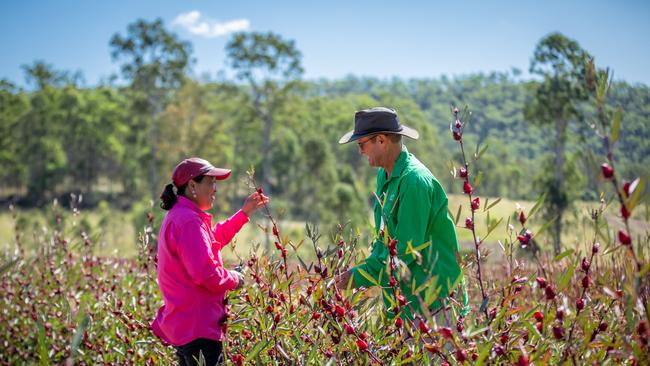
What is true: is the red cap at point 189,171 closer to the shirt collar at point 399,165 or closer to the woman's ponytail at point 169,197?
the woman's ponytail at point 169,197

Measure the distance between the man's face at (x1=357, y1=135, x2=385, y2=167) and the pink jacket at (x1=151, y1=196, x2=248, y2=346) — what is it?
825 millimetres

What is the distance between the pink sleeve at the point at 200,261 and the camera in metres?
2.43

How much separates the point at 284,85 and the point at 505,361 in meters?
35.3

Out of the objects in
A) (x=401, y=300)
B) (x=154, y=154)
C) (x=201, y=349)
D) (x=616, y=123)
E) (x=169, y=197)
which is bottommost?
(x=154, y=154)

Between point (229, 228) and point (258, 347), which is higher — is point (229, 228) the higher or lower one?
the higher one

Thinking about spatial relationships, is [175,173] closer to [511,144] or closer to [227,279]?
Answer: [227,279]

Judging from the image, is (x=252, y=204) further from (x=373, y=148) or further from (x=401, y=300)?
(x=401, y=300)

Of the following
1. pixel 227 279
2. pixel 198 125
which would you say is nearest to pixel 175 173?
pixel 227 279

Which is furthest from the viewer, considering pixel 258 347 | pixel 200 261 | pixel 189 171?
pixel 189 171

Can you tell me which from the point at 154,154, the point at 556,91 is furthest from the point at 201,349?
the point at 154,154

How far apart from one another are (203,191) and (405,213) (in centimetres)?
95

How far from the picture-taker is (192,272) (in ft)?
8.04

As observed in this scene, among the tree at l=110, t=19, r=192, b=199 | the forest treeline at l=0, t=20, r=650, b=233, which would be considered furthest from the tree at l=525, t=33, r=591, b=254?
the tree at l=110, t=19, r=192, b=199

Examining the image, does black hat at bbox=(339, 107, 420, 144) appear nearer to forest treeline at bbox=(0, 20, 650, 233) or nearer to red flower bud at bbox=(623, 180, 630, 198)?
red flower bud at bbox=(623, 180, 630, 198)
